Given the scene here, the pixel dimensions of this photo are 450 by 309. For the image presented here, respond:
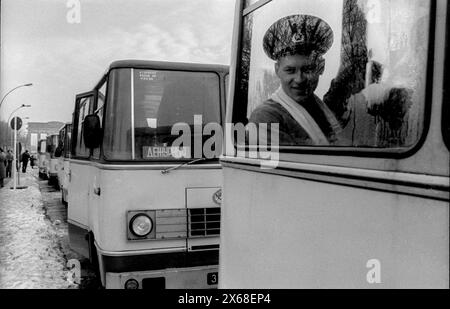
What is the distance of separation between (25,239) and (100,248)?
5.24 meters

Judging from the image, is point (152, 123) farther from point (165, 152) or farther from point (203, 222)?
point (203, 222)

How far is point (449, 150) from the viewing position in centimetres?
132

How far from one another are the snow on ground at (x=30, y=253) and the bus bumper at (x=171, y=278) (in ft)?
7.04

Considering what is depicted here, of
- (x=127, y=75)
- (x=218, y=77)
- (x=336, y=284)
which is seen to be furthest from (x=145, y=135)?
(x=336, y=284)

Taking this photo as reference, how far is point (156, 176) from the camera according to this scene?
14.7 feet

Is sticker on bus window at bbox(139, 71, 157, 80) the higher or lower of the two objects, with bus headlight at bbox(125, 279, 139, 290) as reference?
higher

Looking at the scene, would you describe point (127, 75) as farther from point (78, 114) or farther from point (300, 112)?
point (300, 112)

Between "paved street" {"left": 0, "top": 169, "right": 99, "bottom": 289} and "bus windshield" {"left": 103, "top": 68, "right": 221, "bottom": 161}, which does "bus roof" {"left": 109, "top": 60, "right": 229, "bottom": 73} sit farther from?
"paved street" {"left": 0, "top": 169, "right": 99, "bottom": 289}

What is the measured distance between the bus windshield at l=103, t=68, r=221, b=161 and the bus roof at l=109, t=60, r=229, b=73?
0.04 m

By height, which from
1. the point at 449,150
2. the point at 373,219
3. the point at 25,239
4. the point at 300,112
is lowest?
the point at 25,239

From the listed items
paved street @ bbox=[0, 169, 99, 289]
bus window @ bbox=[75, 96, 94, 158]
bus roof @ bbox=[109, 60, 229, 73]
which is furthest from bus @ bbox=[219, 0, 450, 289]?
paved street @ bbox=[0, 169, 99, 289]

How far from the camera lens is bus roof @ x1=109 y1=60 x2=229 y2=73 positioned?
4.59m

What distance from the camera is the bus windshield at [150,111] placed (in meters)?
4.48

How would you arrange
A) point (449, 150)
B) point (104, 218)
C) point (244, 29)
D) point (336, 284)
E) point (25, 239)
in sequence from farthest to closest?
1. point (25, 239)
2. point (104, 218)
3. point (244, 29)
4. point (336, 284)
5. point (449, 150)
